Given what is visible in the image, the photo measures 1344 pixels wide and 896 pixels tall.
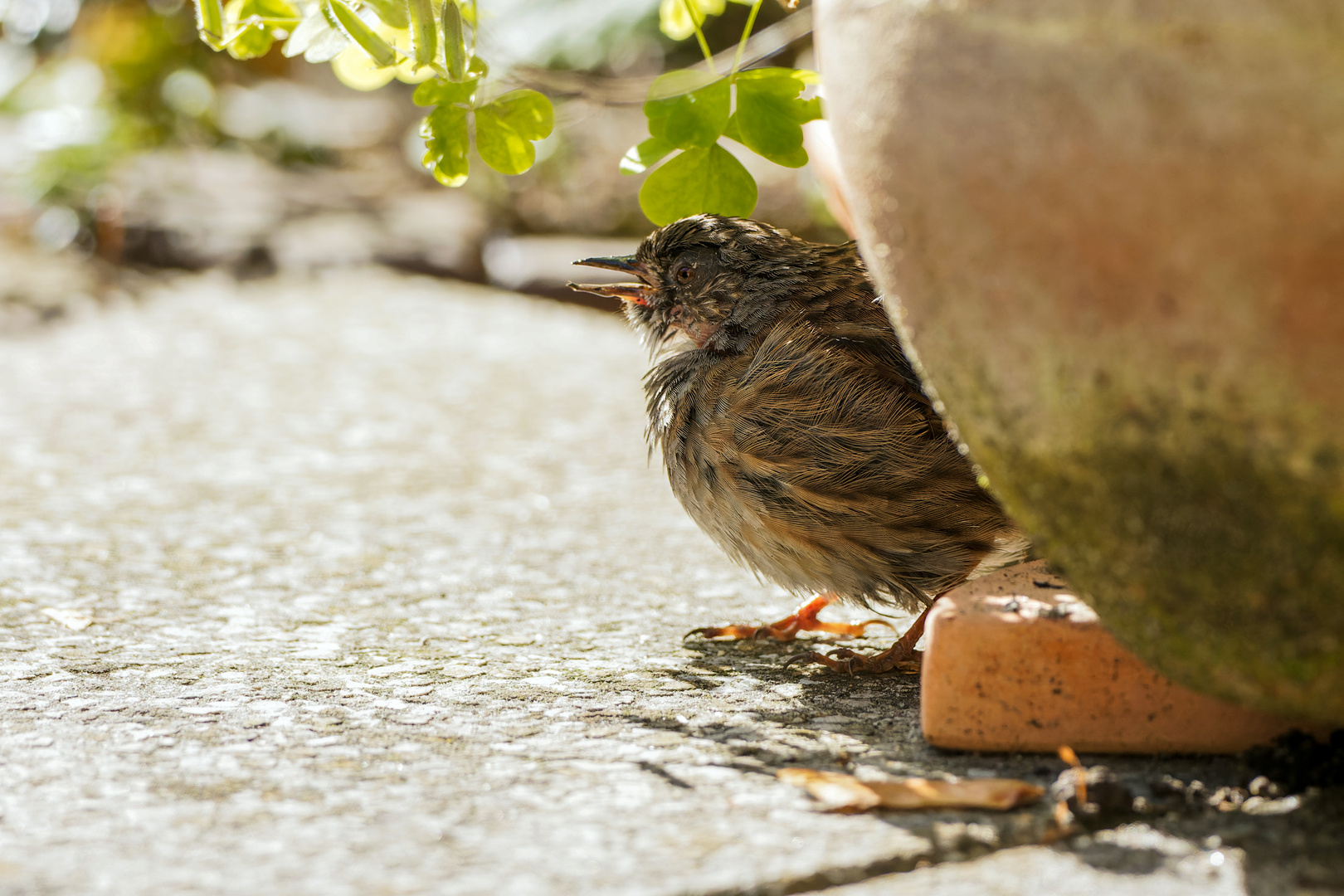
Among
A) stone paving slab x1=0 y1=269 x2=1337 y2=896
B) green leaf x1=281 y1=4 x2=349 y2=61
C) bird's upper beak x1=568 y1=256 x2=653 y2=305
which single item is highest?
green leaf x1=281 y1=4 x2=349 y2=61

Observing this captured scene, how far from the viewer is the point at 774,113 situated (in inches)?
95.0

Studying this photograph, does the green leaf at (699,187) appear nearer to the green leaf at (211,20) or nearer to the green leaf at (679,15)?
the green leaf at (679,15)

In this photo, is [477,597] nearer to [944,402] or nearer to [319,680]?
[319,680]

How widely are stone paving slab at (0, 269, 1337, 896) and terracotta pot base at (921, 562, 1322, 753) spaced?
0.14ft

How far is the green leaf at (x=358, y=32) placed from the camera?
2162 millimetres

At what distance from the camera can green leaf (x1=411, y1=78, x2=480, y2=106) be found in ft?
7.77

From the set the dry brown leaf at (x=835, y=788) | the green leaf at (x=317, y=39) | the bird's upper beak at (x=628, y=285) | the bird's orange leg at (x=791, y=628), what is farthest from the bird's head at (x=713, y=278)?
the dry brown leaf at (x=835, y=788)

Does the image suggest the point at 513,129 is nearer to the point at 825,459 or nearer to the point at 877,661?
the point at 825,459

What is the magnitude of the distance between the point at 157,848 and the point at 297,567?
1692mm

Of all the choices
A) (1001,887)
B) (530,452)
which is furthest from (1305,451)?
(530,452)

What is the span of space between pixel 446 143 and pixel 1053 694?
4.64ft

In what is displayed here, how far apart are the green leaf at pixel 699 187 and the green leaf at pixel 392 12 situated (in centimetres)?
53

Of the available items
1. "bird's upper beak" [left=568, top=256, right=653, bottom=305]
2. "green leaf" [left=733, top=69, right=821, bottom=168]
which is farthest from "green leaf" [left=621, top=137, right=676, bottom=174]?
"bird's upper beak" [left=568, top=256, right=653, bottom=305]

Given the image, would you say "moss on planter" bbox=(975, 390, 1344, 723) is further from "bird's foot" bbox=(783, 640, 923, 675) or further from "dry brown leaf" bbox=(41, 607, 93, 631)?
"dry brown leaf" bbox=(41, 607, 93, 631)
